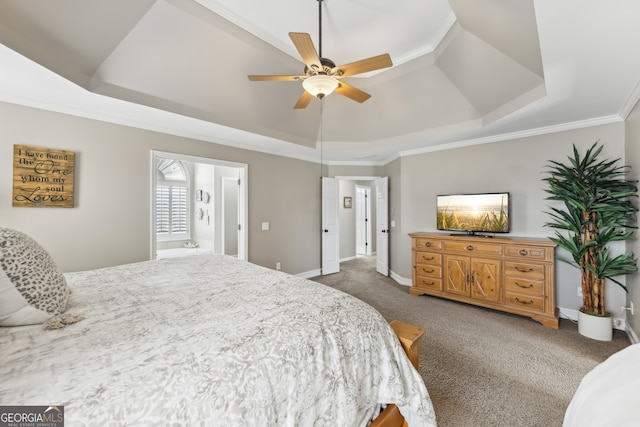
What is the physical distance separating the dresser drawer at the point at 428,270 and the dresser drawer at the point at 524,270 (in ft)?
2.80

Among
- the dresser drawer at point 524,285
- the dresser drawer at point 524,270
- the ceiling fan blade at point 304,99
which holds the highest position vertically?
the ceiling fan blade at point 304,99

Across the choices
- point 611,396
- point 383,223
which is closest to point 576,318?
point 383,223

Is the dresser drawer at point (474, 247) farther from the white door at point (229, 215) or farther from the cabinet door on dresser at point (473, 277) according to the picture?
the white door at point (229, 215)

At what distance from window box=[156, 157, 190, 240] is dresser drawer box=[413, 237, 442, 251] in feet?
17.2

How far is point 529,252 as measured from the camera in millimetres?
3180

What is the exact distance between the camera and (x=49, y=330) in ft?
3.56

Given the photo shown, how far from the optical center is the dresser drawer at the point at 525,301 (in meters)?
3.11

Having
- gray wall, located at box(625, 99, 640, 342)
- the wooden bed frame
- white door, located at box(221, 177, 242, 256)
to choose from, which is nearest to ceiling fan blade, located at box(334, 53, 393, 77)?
the wooden bed frame

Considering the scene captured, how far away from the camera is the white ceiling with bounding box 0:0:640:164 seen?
1.83 meters

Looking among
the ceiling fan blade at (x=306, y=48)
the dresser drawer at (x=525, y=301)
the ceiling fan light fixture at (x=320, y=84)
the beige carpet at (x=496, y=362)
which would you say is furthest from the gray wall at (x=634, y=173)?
the ceiling fan blade at (x=306, y=48)

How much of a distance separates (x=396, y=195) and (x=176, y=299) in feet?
14.2

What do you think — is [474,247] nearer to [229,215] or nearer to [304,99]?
[304,99]

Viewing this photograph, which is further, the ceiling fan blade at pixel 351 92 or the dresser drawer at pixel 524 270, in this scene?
the dresser drawer at pixel 524 270

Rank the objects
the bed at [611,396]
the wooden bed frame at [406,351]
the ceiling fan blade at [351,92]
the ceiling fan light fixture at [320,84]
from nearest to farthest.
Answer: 1. the bed at [611,396]
2. the wooden bed frame at [406,351]
3. the ceiling fan light fixture at [320,84]
4. the ceiling fan blade at [351,92]
